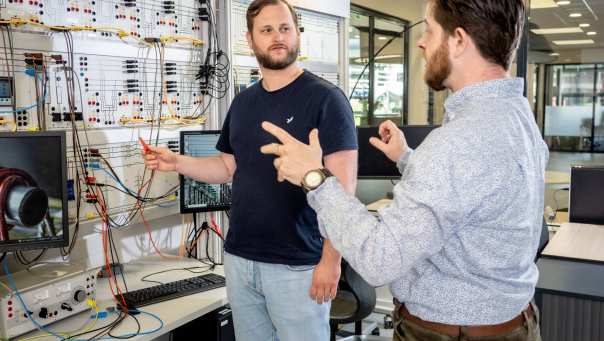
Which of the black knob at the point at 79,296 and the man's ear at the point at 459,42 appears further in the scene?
the black knob at the point at 79,296

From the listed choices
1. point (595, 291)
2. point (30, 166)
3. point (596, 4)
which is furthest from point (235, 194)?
point (596, 4)

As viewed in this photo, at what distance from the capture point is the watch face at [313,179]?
42.1 inches

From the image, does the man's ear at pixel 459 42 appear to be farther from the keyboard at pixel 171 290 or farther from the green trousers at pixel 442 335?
the keyboard at pixel 171 290

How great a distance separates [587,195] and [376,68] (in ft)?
12.0

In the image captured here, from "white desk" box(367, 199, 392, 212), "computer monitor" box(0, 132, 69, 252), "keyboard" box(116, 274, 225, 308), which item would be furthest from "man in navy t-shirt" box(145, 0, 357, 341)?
"white desk" box(367, 199, 392, 212)

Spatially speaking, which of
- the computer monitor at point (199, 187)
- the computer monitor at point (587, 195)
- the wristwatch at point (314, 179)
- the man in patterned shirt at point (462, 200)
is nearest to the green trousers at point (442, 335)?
the man in patterned shirt at point (462, 200)

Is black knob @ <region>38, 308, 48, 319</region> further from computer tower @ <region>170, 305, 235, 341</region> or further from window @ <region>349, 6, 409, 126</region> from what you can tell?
window @ <region>349, 6, 409, 126</region>

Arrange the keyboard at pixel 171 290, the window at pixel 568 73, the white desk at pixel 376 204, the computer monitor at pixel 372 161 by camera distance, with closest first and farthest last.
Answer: the keyboard at pixel 171 290, the computer monitor at pixel 372 161, the white desk at pixel 376 204, the window at pixel 568 73

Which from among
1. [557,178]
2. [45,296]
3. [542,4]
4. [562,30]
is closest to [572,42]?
[562,30]

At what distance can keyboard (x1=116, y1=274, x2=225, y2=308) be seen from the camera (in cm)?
207

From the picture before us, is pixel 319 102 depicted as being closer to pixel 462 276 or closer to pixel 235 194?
pixel 235 194

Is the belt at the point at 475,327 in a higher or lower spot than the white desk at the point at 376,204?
higher

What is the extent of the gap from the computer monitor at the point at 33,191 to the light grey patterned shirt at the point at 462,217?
1.12 m

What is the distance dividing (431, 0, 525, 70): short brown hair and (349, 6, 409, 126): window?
4.59 meters
